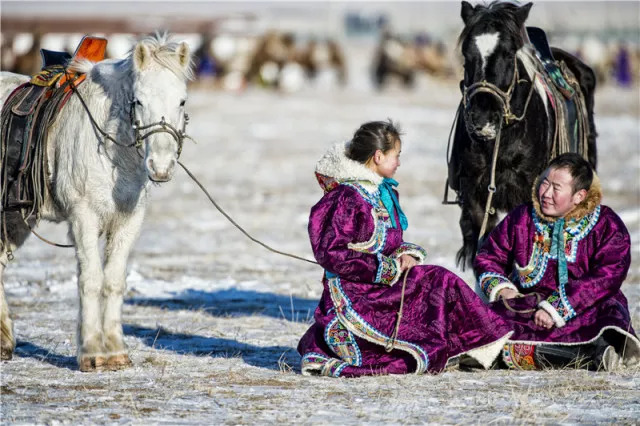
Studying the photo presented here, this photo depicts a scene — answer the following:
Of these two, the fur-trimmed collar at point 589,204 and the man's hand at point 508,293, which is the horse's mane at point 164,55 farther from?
the fur-trimmed collar at point 589,204

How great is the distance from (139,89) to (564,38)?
214ft

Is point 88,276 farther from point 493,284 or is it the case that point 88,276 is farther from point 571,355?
point 571,355

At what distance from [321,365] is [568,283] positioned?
4.48ft

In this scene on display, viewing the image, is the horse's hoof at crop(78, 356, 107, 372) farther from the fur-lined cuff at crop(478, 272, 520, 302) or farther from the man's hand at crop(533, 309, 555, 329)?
the man's hand at crop(533, 309, 555, 329)

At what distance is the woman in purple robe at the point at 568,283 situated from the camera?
19.4 feet

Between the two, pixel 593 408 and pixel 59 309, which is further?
pixel 59 309

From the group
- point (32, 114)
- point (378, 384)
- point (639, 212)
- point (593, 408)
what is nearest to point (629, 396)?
point (593, 408)

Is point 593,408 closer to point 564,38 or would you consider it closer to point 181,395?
point 181,395

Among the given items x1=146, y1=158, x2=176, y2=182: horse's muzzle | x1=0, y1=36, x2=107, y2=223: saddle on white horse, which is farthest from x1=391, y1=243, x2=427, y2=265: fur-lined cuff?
x1=0, y1=36, x2=107, y2=223: saddle on white horse

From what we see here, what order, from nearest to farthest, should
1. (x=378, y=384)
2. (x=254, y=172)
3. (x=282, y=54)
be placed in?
(x=378, y=384) → (x=254, y=172) → (x=282, y=54)

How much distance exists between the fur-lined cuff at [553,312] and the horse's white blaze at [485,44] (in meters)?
1.76

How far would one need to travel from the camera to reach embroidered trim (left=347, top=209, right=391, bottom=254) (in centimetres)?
570

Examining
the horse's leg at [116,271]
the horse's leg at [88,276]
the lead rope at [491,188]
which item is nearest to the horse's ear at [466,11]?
the lead rope at [491,188]

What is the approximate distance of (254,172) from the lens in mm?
19438
